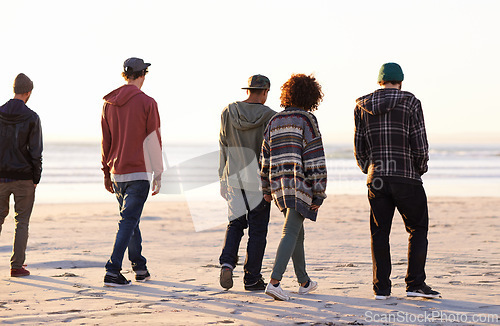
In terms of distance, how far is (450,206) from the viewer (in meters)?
12.6

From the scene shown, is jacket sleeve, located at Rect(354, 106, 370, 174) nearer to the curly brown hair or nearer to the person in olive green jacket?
the curly brown hair

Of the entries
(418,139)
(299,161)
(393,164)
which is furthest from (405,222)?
(299,161)

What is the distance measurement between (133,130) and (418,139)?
2369mm

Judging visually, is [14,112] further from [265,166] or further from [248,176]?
[265,166]

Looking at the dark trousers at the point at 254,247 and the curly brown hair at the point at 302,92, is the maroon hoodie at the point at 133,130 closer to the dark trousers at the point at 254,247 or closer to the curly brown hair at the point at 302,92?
the dark trousers at the point at 254,247

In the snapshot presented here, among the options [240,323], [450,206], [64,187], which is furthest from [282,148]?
[64,187]

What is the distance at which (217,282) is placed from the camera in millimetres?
5277

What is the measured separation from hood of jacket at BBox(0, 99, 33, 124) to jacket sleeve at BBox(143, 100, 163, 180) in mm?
1349

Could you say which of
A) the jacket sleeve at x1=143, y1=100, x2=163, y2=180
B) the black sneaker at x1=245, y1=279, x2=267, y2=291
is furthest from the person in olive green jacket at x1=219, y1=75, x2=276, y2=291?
the jacket sleeve at x1=143, y1=100, x2=163, y2=180

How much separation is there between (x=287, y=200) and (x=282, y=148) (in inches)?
16.2

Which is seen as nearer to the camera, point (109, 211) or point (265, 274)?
point (265, 274)

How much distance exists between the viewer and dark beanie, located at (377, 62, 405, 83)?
4465 mm

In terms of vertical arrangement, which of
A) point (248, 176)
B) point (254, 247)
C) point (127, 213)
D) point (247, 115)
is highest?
point (247, 115)

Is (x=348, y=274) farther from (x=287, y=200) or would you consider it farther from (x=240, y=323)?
(x=240, y=323)
